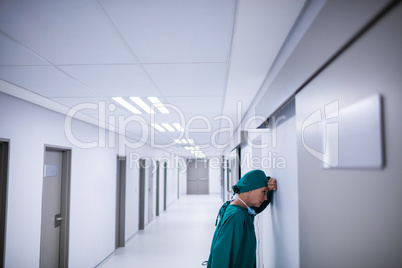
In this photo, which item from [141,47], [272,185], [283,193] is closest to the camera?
[141,47]

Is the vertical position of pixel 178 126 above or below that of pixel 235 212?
above

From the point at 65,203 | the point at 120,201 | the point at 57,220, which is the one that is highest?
the point at 65,203

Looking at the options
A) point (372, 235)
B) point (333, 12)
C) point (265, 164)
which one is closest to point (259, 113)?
point (265, 164)

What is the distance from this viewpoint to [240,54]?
179cm

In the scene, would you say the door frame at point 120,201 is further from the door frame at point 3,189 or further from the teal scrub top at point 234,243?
the teal scrub top at point 234,243

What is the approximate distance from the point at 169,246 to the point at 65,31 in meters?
5.58

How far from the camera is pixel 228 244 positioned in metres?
1.85

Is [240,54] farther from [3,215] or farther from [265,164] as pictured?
[3,215]

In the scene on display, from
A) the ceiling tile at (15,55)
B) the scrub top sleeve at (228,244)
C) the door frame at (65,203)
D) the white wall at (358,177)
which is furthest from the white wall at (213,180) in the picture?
the white wall at (358,177)

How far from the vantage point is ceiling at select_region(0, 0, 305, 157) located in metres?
1.32

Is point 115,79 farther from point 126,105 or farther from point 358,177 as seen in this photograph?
point 358,177

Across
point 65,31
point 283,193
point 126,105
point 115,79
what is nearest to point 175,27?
point 65,31

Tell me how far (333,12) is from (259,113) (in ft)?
5.24

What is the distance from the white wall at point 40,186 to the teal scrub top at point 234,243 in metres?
2.22
